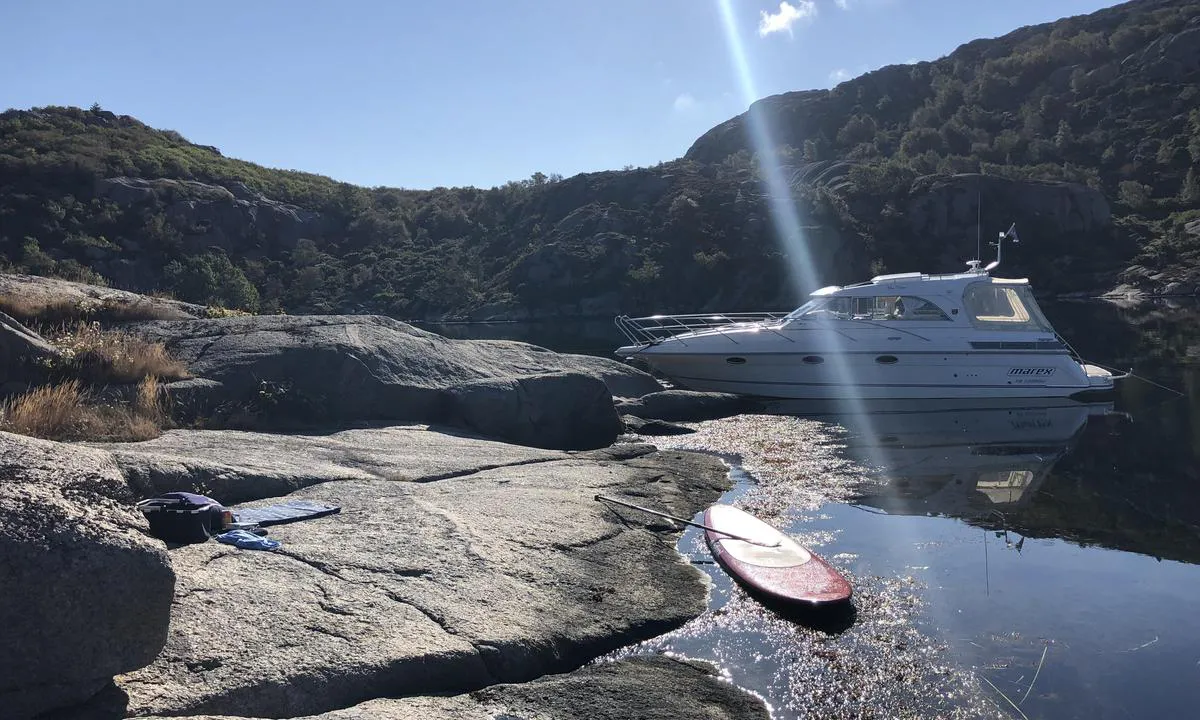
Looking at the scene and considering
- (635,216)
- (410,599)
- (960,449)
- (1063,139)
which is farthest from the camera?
(1063,139)

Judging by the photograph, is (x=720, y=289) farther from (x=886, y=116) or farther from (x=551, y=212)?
(x=886, y=116)

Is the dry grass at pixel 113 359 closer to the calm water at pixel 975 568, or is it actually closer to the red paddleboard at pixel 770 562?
the calm water at pixel 975 568

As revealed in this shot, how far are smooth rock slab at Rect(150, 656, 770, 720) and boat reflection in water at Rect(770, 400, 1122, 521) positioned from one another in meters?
5.93

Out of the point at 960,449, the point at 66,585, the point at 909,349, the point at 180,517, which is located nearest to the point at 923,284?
the point at 909,349

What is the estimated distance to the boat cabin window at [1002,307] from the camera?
21.9 meters

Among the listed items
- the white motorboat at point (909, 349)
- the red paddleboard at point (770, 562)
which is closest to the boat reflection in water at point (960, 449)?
the white motorboat at point (909, 349)

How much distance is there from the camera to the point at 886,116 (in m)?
117

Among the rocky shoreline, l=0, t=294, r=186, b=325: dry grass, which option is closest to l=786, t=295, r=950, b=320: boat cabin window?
the rocky shoreline

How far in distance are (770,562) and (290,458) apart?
5.22 metres

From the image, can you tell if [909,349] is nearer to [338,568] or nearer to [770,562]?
[770,562]

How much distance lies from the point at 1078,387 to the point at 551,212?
6312cm

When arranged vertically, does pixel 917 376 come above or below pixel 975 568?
below

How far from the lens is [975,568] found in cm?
901

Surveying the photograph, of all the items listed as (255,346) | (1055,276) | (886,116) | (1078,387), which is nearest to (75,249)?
(255,346)
